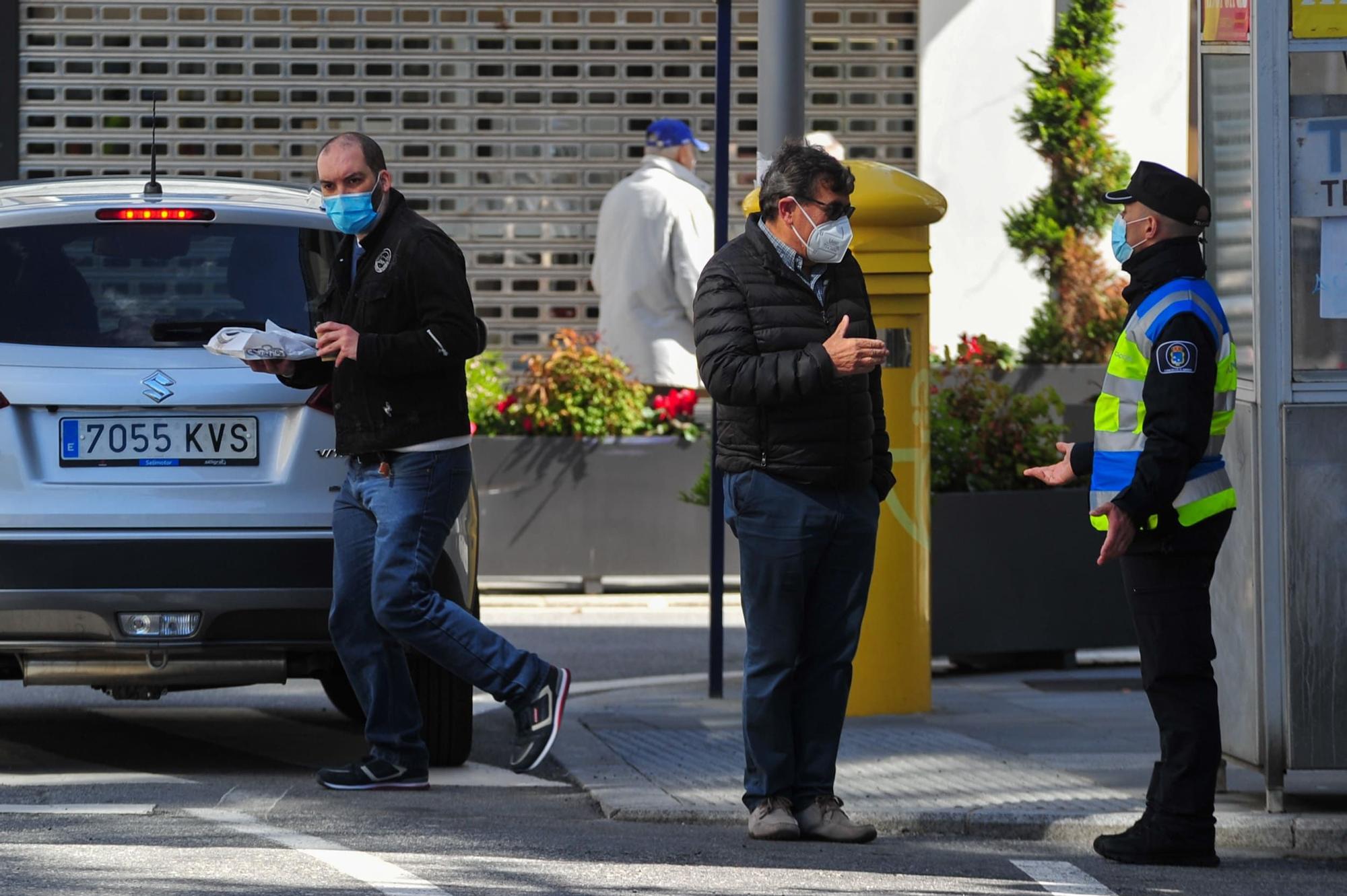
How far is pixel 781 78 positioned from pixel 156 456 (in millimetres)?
2698

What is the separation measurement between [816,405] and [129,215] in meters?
2.27

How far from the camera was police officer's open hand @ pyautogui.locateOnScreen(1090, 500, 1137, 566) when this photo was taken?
5.80 m

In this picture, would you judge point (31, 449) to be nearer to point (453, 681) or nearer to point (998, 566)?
point (453, 681)

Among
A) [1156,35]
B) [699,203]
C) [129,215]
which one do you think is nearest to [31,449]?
[129,215]

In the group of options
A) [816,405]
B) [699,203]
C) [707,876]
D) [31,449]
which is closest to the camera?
[707,876]

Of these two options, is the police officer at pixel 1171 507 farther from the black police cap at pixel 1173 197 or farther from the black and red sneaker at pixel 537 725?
the black and red sneaker at pixel 537 725

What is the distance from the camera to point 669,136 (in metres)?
→ 13.4

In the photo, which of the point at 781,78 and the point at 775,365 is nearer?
the point at 775,365

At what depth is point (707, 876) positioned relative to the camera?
5.65 m

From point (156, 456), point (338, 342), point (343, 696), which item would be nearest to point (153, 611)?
point (156, 456)

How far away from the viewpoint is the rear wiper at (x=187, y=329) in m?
6.86

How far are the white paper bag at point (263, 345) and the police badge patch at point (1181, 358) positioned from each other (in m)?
2.38

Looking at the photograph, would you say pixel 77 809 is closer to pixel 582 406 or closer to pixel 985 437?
pixel 985 437

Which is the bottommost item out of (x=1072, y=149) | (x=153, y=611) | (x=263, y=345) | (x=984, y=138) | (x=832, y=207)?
(x=153, y=611)
